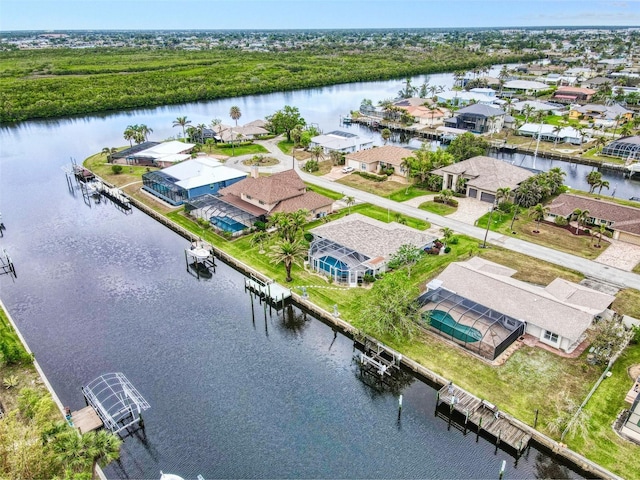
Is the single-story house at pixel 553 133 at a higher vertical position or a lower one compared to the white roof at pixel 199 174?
lower

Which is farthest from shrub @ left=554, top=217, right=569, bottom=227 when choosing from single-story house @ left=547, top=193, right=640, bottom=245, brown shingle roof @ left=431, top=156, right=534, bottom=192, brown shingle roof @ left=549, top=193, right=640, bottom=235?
brown shingle roof @ left=431, top=156, right=534, bottom=192

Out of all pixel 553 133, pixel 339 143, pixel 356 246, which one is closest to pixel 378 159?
pixel 339 143

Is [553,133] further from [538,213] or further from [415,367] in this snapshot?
[415,367]

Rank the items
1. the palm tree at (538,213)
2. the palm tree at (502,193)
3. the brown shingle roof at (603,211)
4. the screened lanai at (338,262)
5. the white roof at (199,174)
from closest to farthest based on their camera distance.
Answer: the screened lanai at (338,262), the brown shingle roof at (603,211), the palm tree at (538,213), the palm tree at (502,193), the white roof at (199,174)

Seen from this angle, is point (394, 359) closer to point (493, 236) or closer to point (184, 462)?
point (184, 462)

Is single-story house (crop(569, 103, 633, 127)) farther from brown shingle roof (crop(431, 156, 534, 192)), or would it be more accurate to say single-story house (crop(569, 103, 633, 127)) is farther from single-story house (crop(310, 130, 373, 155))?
single-story house (crop(310, 130, 373, 155))

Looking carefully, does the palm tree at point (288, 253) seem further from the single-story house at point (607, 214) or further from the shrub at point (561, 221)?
the single-story house at point (607, 214)

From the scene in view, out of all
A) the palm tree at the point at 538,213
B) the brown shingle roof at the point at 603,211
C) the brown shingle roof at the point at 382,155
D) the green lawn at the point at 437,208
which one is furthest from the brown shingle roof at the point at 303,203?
the brown shingle roof at the point at 603,211

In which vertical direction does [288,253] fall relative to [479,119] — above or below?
below
